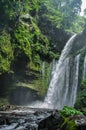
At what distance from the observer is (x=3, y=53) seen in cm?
2881

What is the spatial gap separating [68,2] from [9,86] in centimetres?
2935

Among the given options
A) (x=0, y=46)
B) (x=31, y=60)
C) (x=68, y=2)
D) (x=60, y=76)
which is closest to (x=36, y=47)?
(x=31, y=60)

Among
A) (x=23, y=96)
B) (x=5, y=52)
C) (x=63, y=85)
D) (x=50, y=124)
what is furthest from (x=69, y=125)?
(x=23, y=96)

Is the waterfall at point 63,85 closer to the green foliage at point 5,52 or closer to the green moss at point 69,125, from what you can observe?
the green foliage at point 5,52

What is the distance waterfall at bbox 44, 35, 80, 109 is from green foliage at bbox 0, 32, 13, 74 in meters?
7.00

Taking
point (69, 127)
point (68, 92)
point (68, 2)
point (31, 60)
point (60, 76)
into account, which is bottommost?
point (69, 127)

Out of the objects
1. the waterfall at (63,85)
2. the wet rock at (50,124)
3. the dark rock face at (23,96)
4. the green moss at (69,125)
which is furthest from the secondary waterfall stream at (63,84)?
the green moss at (69,125)

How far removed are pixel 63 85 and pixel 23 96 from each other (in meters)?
5.55

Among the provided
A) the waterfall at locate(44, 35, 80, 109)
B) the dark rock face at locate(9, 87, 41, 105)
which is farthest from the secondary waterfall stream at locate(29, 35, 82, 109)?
the dark rock face at locate(9, 87, 41, 105)

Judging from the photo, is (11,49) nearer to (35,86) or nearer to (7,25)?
(7,25)

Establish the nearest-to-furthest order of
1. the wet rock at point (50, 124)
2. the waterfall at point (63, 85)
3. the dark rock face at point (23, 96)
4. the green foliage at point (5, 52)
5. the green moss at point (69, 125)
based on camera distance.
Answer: the green moss at point (69, 125) < the wet rock at point (50, 124) < the green foliage at point (5, 52) < the waterfall at point (63, 85) < the dark rock face at point (23, 96)

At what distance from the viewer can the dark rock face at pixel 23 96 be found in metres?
32.4

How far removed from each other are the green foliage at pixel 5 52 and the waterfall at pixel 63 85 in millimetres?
6995

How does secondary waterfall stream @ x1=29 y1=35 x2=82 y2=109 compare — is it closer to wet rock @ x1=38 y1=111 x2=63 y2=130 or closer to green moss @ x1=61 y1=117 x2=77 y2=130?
wet rock @ x1=38 y1=111 x2=63 y2=130
